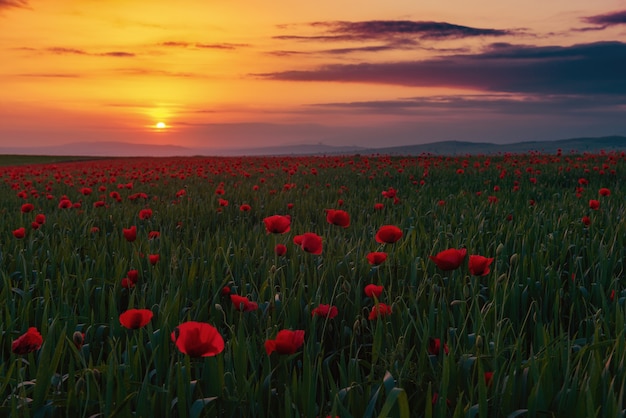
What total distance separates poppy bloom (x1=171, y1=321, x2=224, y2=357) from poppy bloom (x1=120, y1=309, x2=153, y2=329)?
399 millimetres

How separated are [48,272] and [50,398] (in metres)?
2.20

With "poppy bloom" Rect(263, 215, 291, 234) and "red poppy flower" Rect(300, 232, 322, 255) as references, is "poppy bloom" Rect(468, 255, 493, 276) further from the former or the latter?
"poppy bloom" Rect(263, 215, 291, 234)

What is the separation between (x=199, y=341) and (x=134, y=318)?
0.46 m

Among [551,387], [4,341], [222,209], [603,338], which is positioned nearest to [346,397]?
[551,387]

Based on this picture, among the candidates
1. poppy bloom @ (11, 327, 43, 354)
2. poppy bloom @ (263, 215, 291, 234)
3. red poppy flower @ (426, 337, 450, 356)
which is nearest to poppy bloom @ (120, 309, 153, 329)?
poppy bloom @ (11, 327, 43, 354)

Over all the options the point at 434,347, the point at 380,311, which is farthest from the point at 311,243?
the point at 434,347

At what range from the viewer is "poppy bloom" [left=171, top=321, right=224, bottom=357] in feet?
5.28

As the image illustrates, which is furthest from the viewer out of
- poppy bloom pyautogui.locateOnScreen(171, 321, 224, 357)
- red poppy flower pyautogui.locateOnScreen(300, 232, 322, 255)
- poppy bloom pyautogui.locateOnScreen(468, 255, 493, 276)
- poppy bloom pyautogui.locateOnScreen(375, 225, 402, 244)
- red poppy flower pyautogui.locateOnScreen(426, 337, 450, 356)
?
poppy bloom pyautogui.locateOnScreen(375, 225, 402, 244)

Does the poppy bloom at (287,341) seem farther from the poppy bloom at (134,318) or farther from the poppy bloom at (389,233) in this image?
the poppy bloom at (389,233)

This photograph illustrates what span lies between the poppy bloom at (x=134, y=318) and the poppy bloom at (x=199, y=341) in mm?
399

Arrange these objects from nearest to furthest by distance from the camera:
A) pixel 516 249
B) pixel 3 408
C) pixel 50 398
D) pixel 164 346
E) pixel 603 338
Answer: pixel 3 408
pixel 50 398
pixel 164 346
pixel 603 338
pixel 516 249

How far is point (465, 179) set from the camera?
11.3 metres

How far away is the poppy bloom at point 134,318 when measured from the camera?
195 cm

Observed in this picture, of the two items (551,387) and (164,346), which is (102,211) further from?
(551,387)
